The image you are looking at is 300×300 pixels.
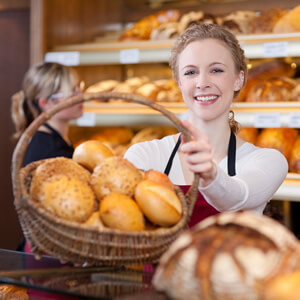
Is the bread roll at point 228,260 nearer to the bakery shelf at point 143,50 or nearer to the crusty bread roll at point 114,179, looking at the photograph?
the crusty bread roll at point 114,179

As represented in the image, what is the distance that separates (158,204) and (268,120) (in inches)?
68.4

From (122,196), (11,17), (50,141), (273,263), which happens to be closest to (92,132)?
(50,141)

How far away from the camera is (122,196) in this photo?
1.05 metres

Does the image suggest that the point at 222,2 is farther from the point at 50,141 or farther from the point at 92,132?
the point at 50,141

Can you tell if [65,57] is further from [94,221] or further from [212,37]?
[94,221]

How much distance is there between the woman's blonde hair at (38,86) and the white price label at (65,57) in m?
0.23

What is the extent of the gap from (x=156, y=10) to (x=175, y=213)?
2.76 meters

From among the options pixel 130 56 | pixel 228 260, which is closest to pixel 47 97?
pixel 130 56

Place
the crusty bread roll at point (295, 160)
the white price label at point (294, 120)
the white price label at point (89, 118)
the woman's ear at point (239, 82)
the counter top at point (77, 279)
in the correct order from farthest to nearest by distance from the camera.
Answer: the white price label at point (89, 118) < the crusty bread roll at point (295, 160) < the white price label at point (294, 120) < the woman's ear at point (239, 82) < the counter top at point (77, 279)

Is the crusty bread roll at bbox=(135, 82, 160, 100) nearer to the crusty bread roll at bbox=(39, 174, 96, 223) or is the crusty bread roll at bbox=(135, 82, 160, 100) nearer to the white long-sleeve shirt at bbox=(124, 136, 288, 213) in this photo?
the white long-sleeve shirt at bbox=(124, 136, 288, 213)

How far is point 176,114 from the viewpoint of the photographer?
2855 mm

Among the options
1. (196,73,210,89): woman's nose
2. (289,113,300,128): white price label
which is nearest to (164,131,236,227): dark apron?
(196,73,210,89): woman's nose

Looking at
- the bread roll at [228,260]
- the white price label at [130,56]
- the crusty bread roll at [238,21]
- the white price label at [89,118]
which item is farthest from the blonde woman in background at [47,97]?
the bread roll at [228,260]

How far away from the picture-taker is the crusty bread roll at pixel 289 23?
2703 millimetres
